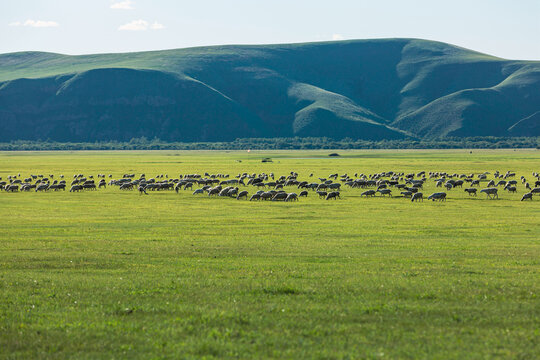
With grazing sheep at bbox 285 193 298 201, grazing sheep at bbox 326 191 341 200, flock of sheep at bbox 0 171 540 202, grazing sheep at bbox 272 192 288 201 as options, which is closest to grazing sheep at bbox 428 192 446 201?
flock of sheep at bbox 0 171 540 202

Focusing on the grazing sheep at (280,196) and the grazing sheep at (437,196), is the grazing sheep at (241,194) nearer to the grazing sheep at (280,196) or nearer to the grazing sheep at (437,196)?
the grazing sheep at (280,196)

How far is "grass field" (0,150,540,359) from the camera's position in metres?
13.1

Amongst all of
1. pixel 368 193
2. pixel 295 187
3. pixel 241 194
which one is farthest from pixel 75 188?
pixel 368 193

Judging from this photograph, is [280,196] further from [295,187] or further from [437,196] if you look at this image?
[295,187]

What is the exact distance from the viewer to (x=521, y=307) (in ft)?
51.0

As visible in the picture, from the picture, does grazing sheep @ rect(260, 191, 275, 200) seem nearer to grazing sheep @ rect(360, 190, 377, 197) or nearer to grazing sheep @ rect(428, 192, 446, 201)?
grazing sheep @ rect(360, 190, 377, 197)

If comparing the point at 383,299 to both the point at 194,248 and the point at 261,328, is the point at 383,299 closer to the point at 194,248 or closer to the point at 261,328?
the point at 261,328

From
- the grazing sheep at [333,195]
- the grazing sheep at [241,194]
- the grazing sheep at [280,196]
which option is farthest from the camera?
the grazing sheep at [241,194]

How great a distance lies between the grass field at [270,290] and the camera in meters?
13.1

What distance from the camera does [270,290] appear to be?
17.5m

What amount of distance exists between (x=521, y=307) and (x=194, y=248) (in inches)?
564

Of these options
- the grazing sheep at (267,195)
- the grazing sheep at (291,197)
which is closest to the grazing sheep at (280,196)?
the grazing sheep at (291,197)

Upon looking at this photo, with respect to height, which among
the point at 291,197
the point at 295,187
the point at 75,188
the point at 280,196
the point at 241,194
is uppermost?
the point at 280,196

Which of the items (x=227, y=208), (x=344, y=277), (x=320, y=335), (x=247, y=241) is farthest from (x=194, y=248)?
(x=227, y=208)
